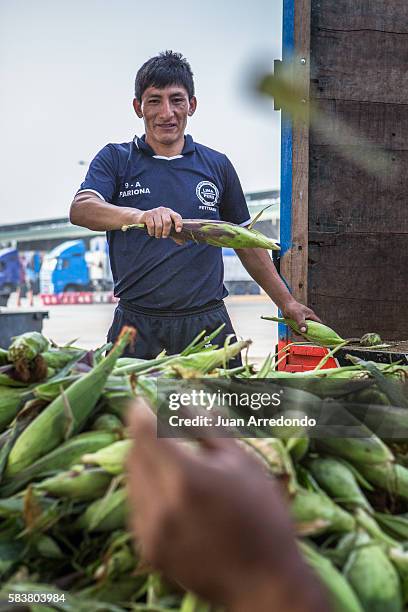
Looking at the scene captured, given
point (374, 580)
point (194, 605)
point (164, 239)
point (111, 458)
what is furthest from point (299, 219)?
point (194, 605)

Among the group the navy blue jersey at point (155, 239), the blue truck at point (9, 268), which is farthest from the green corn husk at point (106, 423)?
the blue truck at point (9, 268)

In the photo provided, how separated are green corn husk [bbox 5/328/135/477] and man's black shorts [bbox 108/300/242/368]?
1767 mm

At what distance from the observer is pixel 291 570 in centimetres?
54

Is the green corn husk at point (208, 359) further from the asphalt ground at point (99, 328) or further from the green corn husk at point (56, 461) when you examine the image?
the asphalt ground at point (99, 328)

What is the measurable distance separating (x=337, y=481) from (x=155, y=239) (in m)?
2.11

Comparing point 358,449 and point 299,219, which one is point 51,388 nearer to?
point 358,449

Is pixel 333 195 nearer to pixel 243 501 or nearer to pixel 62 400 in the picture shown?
pixel 62 400

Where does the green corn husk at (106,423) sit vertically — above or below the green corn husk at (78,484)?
above

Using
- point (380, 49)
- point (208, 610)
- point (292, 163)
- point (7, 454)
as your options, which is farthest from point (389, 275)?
point (208, 610)

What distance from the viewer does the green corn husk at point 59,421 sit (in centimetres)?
115

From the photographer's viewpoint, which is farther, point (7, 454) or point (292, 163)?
point (292, 163)

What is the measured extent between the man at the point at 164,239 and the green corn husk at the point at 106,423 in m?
1.76

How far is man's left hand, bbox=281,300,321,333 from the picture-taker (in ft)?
8.59

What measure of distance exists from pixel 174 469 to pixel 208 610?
14.0 inches
